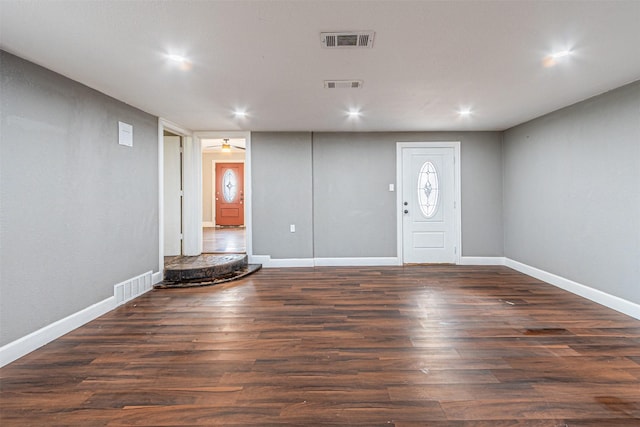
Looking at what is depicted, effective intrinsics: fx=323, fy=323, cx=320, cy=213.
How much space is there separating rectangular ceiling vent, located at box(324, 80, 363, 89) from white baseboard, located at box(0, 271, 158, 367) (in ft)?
10.5

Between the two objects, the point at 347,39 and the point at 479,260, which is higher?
the point at 347,39

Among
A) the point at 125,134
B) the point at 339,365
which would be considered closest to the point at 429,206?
the point at 339,365

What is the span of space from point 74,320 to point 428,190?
5249 millimetres

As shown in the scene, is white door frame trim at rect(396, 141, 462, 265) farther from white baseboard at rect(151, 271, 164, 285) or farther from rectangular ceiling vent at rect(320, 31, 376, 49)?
white baseboard at rect(151, 271, 164, 285)

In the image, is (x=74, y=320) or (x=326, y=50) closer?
(x=326, y=50)

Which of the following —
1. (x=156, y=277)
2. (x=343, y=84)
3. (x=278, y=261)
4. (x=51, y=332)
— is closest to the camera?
(x=51, y=332)

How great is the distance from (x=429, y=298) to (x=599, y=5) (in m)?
2.97

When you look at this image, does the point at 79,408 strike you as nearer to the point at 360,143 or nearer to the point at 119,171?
the point at 119,171

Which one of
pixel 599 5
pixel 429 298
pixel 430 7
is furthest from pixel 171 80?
pixel 429 298

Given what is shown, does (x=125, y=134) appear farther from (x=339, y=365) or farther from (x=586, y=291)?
(x=586, y=291)

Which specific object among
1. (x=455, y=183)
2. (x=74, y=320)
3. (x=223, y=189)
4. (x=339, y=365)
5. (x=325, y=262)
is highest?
(x=223, y=189)

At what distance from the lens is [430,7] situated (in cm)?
193

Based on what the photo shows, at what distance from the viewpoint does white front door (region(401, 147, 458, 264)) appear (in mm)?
5762

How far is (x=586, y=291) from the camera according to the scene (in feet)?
12.5
